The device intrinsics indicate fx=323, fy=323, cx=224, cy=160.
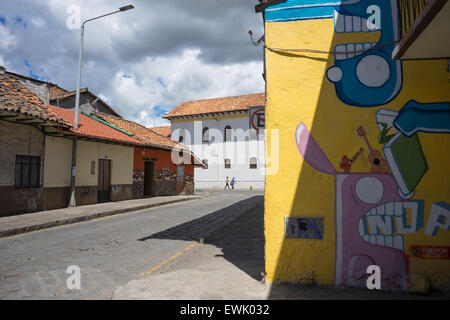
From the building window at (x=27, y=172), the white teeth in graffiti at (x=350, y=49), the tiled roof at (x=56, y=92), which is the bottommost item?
the building window at (x=27, y=172)

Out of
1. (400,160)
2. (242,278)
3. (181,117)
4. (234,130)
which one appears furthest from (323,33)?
(181,117)

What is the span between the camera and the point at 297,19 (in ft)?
15.3

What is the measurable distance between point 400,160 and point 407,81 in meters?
1.05

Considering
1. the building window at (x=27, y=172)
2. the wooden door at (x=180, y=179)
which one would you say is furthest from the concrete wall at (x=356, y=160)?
the wooden door at (x=180, y=179)

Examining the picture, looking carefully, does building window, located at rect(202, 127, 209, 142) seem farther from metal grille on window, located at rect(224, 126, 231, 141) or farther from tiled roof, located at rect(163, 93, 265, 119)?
metal grille on window, located at rect(224, 126, 231, 141)

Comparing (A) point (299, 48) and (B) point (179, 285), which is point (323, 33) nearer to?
(A) point (299, 48)

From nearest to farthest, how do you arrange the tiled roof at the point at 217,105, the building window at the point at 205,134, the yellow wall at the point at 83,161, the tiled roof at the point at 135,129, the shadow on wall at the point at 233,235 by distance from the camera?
the shadow on wall at the point at 233,235 < the yellow wall at the point at 83,161 < the tiled roof at the point at 135,129 < the tiled roof at the point at 217,105 < the building window at the point at 205,134

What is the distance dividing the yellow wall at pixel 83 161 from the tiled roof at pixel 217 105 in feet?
61.3

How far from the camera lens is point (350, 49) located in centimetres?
446

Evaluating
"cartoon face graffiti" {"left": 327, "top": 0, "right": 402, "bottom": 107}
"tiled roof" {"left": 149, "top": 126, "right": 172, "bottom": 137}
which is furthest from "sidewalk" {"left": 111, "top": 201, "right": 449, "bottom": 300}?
"tiled roof" {"left": 149, "top": 126, "right": 172, "bottom": 137}

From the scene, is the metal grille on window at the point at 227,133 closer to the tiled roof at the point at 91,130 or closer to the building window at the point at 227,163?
the building window at the point at 227,163

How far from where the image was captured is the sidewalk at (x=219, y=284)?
3.92 metres

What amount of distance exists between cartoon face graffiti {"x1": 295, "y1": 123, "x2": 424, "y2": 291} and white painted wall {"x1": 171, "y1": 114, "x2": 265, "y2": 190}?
2948 cm

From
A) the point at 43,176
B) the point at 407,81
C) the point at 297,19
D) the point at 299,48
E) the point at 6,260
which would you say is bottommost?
the point at 6,260
